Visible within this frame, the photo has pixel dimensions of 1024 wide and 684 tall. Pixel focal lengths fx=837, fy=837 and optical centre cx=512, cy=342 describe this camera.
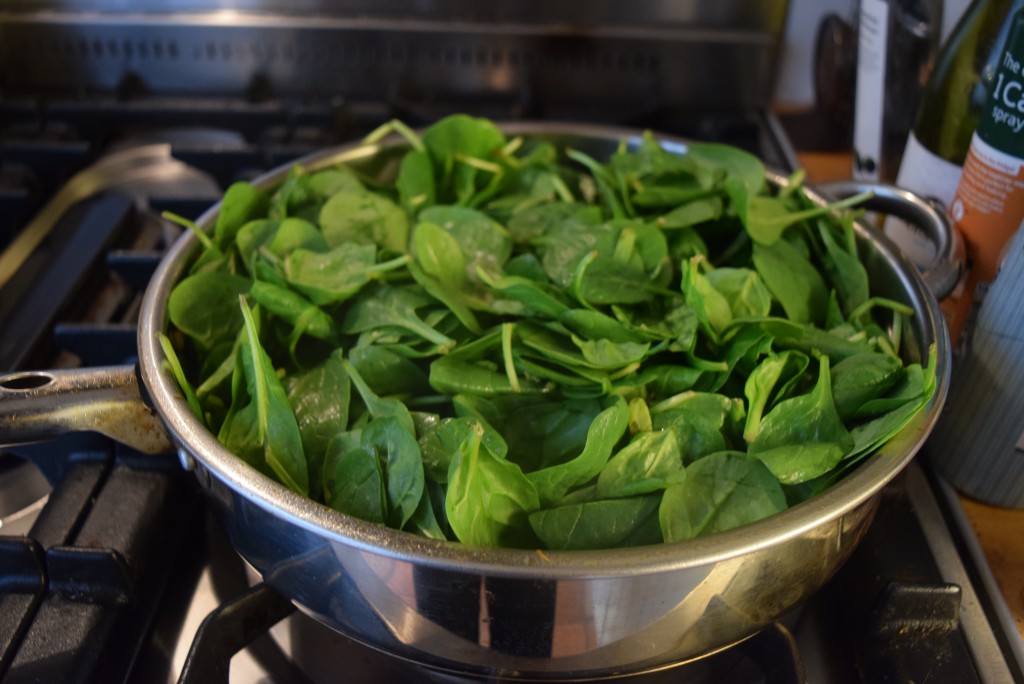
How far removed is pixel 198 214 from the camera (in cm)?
64

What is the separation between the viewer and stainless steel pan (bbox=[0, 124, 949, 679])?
31 cm

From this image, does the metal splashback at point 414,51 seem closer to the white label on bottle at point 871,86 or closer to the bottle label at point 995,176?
the white label on bottle at point 871,86

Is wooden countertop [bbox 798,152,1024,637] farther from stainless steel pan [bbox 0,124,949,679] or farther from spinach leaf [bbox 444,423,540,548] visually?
spinach leaf [bbox 444,423,540,548]

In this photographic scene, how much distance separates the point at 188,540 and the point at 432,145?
0.98 feet

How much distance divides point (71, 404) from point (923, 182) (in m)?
0.53

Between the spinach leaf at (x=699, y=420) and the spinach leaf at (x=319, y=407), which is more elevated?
the spinach leaf at (x=699, y=420)

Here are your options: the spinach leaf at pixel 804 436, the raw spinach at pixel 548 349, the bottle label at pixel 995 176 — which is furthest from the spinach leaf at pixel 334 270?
the bottle label at pixel 995 176

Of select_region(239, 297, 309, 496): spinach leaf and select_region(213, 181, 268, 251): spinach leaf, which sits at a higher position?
select_region(213, 181, 268, 251): spinach leaf

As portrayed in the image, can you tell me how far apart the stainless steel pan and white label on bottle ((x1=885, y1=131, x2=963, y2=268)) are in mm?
174

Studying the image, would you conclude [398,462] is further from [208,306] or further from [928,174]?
[928,174]

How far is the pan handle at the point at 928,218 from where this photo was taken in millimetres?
469

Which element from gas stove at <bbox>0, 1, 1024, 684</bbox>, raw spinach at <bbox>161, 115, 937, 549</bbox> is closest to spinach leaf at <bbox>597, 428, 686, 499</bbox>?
raw spinach at <bbox>161, 115, 937, 549</bbox>

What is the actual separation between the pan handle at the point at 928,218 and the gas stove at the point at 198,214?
0.39ft

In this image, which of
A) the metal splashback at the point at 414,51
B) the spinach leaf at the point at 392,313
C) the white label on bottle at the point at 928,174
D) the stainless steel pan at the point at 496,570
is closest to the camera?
the stainless steel pan at the point at 496,570
